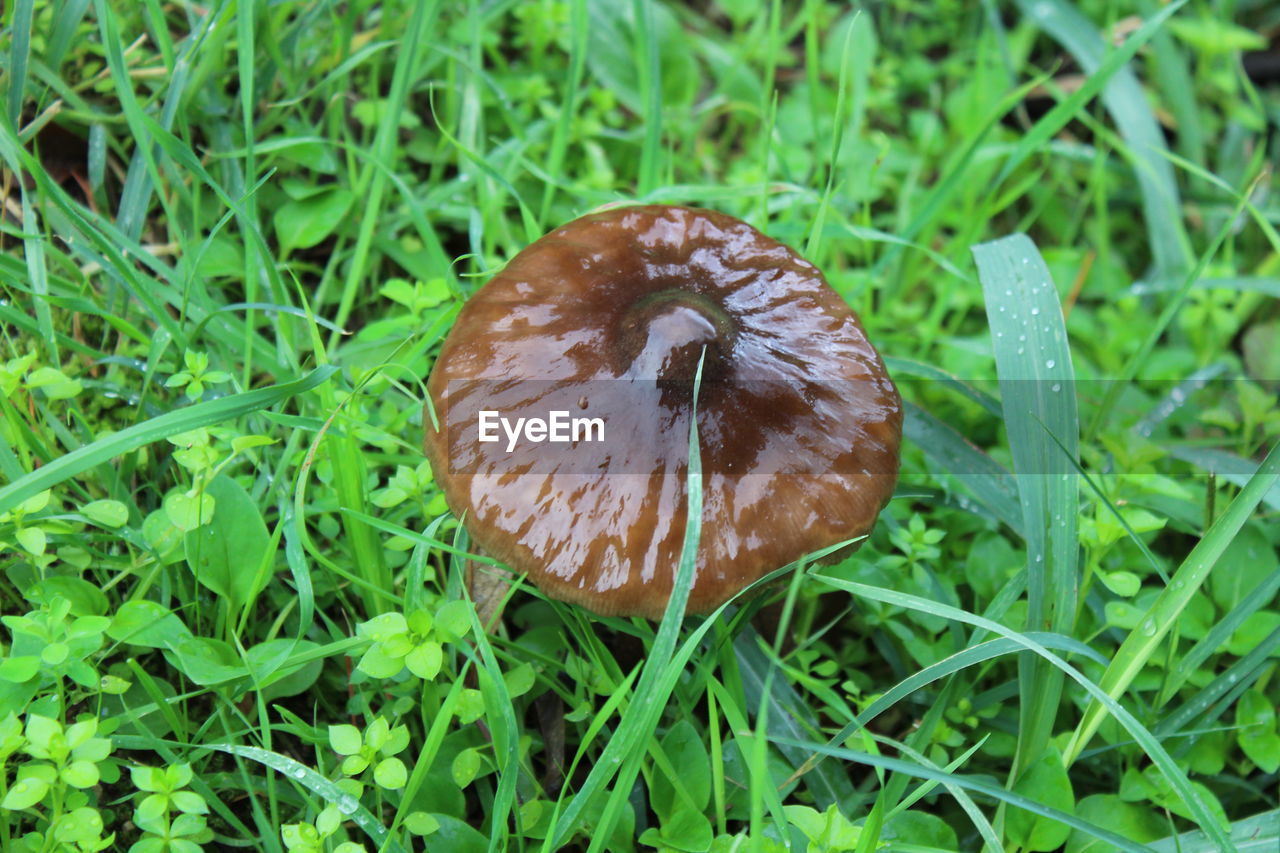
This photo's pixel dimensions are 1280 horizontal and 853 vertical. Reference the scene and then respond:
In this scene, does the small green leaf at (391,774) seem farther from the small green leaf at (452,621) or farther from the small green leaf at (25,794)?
the small green leaf at (25,794)

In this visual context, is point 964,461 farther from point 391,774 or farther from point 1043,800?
point 391,774

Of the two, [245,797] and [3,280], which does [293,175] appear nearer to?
[3,280]

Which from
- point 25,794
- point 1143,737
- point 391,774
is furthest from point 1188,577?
point 25,794

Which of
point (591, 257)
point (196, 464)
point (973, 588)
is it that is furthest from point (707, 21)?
point (196, 464)

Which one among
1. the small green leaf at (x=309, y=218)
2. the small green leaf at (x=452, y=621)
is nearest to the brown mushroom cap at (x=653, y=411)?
the small green leaf at (x=452, y=621)

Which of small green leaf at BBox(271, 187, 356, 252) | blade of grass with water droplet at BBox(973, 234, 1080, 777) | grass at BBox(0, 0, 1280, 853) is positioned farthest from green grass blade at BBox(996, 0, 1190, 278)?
small green leaf at BBox(271, 187, 356, 252)
